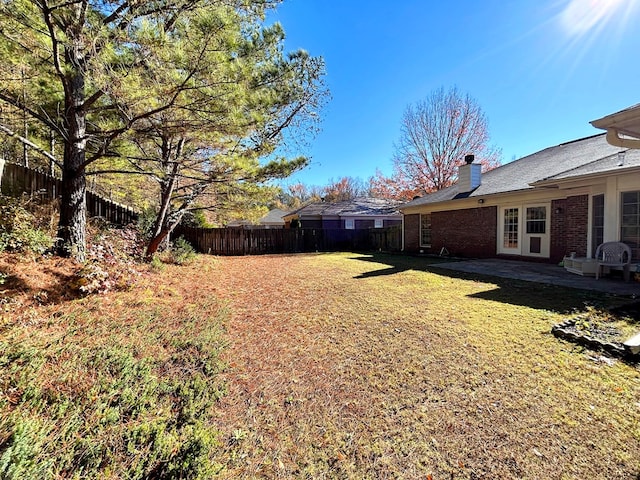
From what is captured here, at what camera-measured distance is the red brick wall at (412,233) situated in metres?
15.1

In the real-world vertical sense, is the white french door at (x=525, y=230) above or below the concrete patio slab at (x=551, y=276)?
above

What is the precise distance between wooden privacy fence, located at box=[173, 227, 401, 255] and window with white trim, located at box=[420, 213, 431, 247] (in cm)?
183

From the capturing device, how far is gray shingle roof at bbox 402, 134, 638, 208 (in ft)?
24.8

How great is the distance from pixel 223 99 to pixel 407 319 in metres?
4.47

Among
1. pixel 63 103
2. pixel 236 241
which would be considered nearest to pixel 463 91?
pixel 236 241

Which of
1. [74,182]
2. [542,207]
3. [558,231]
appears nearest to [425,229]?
[542,207]

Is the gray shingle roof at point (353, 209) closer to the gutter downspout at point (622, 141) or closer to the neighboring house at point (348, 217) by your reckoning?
the neighboring house at point (348, 217)

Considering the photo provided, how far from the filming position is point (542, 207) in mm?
9297

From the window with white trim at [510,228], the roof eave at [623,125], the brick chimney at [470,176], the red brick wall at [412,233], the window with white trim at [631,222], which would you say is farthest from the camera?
the red brick wall at [412,233]

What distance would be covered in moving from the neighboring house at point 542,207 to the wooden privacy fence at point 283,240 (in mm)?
2816

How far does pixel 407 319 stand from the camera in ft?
13.9

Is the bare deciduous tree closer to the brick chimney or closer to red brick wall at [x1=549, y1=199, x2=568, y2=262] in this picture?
the brick chimney

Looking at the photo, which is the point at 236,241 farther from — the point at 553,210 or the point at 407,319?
the point at 553,210

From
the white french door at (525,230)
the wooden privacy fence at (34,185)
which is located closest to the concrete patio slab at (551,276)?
the white french door at (525,230)
